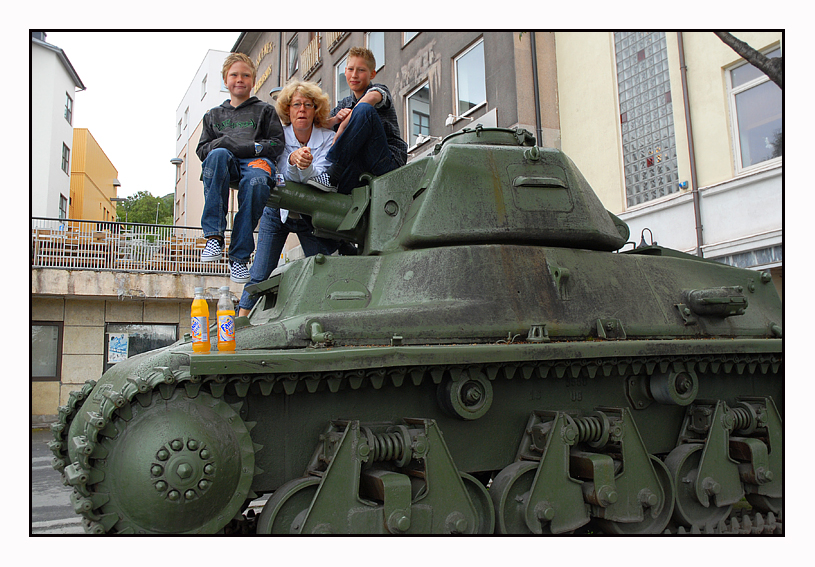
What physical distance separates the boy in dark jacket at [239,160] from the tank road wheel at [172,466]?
6.10 ft

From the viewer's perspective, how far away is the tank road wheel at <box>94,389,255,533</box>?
12.5 feet

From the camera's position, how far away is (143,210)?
156 feet

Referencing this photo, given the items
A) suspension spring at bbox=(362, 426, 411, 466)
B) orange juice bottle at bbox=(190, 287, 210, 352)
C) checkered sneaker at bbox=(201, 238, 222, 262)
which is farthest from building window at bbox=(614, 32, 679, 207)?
orange juice bottle at bbox=(190, 287, 210, 352)

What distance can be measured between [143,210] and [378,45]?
1347 inches

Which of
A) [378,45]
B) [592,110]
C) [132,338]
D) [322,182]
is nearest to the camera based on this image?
[322,182]

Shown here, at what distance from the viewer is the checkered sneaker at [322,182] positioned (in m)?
6.06

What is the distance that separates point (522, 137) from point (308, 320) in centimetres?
318

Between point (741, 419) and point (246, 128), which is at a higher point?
point (246, 128)

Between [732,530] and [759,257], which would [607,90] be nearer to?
[759,257]

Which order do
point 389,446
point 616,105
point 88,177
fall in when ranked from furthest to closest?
point 88,177 → point 616,105 → point 389,446

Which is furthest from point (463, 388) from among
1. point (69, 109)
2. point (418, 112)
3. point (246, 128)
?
point (69, 109)

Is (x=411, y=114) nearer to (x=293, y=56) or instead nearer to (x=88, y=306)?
(x=293, y=56)

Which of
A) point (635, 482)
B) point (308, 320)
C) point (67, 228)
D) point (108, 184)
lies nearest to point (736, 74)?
point (635, 482)

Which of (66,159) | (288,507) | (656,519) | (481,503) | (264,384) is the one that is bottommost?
(656,519)
